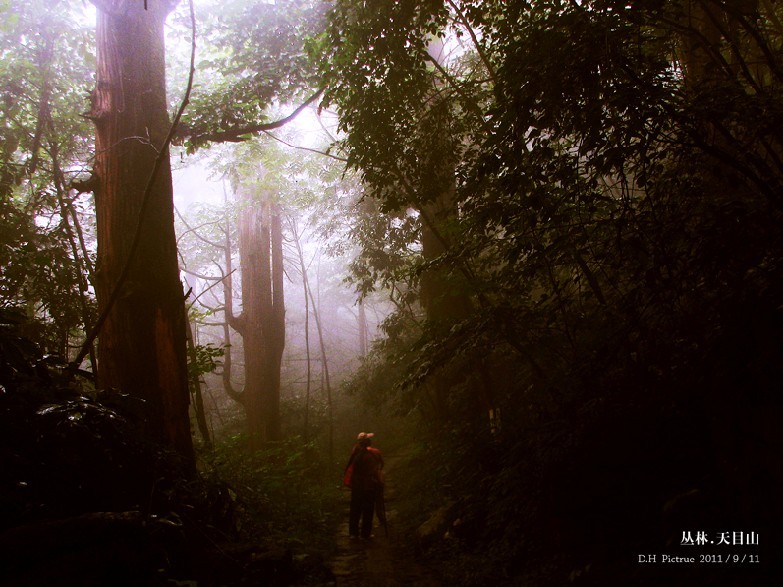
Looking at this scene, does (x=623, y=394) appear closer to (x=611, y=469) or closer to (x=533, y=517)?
(x=611, y=469)

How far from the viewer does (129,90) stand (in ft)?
18.3

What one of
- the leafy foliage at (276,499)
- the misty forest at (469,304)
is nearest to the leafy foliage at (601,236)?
the misty forest at (469,304)

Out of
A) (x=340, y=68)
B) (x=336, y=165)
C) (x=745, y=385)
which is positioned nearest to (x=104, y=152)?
(x=340, y=68)

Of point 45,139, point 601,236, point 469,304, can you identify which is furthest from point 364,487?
point 45,139

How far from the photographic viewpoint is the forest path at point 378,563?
5.22m

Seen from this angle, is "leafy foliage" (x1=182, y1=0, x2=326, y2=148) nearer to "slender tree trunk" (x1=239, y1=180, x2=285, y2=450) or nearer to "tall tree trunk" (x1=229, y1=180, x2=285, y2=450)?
"tall tree trunk" (x1=229, y1=180, x2=285, y2=450)

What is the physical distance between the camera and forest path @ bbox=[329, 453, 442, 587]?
17.1 ft

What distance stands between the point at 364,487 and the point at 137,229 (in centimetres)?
519

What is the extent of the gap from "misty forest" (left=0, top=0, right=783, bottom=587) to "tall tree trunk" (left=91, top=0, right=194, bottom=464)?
0.03 meters

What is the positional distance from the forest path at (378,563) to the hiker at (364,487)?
214mm

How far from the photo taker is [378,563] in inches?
237

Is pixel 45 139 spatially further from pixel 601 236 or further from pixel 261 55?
pixel 601 236

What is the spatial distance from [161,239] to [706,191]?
16.7ft

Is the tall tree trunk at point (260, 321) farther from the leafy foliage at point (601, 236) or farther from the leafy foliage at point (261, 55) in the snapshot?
the leafy foliage at point (601, 236)
